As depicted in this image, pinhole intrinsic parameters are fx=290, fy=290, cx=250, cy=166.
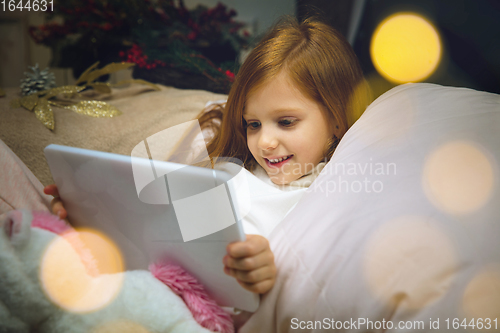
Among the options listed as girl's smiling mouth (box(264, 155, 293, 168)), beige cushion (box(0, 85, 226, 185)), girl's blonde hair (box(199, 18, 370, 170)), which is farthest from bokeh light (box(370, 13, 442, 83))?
beige cushion (box(0, 85, 226, 185))

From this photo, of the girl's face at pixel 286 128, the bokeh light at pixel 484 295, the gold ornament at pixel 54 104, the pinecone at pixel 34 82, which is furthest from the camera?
the pinecone at pixel 34 82

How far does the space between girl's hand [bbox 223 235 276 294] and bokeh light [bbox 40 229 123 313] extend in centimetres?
18

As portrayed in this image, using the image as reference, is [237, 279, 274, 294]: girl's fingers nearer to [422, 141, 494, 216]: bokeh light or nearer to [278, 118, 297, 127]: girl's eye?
[422, 141, 494, 216]: bokeh light

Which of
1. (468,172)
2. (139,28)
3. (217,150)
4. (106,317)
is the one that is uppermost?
(139,28)

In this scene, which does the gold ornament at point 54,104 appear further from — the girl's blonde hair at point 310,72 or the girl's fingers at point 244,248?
the girl's fingers at point 244,248

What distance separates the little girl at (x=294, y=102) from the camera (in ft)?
2.25

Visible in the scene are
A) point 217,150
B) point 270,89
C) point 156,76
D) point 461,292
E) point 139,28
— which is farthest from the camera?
point 139,28

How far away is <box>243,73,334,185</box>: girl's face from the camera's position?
2.24 feet

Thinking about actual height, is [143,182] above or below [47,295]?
above

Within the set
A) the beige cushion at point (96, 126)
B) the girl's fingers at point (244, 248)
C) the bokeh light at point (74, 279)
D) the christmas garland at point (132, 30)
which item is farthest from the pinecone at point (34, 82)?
the girl's fingers at point (244, 248)

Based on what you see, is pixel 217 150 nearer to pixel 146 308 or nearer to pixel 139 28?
pixel 146 308

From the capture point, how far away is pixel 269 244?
1.47 feet

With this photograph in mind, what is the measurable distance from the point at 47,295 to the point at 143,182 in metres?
0.19

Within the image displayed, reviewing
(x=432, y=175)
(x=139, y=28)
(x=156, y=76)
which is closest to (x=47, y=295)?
(x=432, y=175)
